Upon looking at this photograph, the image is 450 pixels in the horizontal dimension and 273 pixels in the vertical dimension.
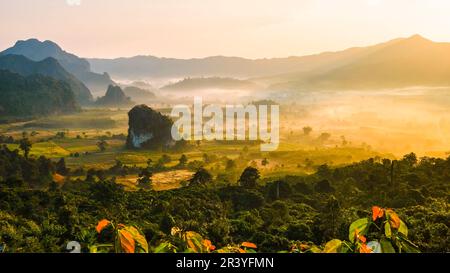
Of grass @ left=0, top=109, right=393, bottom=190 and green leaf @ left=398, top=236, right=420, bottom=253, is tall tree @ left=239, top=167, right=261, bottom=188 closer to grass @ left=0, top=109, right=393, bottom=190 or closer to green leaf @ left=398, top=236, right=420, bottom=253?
grass @ left=0, top=109, right=393, bottom=190

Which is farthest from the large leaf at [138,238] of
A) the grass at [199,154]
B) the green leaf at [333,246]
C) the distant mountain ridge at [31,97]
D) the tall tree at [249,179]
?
the distant mountain ridge at [31,97]

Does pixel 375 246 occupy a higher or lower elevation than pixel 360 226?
lower

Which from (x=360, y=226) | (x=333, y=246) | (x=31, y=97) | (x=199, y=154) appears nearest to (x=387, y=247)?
(x=360, y=226)

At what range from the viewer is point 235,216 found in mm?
39438

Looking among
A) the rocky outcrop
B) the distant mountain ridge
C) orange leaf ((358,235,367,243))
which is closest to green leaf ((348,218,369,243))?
orange leaf ((358,235,367,243))

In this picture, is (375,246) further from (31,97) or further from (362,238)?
(31,97)

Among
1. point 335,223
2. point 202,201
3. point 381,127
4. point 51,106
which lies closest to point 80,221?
point 202,201

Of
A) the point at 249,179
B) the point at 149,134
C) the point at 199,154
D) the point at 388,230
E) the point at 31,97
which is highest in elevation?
the point at 31,97

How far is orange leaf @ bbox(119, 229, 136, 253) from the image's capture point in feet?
8.77

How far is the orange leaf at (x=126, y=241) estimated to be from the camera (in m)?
2.67

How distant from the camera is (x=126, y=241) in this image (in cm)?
270

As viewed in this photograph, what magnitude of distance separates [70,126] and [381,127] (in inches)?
4085

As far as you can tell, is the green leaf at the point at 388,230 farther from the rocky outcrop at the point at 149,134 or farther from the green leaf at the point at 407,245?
the rocky outcrop at the point at 149,134
